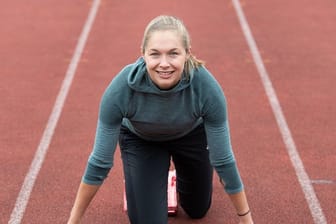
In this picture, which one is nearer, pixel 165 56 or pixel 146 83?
pixel 165 56

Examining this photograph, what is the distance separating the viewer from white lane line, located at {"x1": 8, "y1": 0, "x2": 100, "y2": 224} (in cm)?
464

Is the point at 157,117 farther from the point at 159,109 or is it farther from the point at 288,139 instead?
the point at 288,139

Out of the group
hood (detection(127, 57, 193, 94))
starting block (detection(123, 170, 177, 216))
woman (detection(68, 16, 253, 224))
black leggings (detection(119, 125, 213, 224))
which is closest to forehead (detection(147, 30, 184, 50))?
woman (detection(68, 16, 253, 224))

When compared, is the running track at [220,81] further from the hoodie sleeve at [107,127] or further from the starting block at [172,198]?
the hoodie sleeve at [107,127]

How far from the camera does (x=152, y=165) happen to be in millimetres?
3967

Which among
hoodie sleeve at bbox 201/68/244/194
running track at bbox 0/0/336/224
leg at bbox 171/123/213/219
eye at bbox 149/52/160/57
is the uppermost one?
eye at bbox 149/52/160/57

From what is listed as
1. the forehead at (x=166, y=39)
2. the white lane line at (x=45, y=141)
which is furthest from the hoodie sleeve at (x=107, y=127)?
the white lane line at (x=45, y=141)

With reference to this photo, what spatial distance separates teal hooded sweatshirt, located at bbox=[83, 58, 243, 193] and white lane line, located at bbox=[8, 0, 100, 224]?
129 cm

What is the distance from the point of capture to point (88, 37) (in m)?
9.00

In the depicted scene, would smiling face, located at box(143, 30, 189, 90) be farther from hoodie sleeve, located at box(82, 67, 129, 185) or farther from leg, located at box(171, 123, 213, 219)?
leg, located at box(171, 123, 213, 219)

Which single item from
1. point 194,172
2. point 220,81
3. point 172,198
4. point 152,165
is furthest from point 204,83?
point 220,81

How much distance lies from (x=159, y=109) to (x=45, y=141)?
2421 mm

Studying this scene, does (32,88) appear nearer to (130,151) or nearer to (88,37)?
(88,37)

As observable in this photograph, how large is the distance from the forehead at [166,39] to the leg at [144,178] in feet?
2.70
